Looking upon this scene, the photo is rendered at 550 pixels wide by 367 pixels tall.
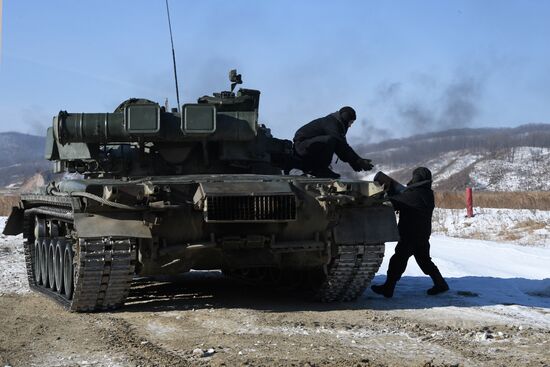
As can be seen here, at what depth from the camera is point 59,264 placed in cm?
1018

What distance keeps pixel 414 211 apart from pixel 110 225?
12.1 feet

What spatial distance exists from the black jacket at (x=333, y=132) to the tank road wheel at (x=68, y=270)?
3.11 m

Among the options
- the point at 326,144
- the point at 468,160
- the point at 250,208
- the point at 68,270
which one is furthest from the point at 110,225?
the point at 468,160

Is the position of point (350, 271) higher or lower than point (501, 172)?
lower

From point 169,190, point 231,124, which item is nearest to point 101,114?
point 231,124

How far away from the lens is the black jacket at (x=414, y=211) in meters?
10.3

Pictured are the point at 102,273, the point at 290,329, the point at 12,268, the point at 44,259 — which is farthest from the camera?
the point at 12,268

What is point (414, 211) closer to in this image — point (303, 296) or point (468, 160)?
point (303, 296)

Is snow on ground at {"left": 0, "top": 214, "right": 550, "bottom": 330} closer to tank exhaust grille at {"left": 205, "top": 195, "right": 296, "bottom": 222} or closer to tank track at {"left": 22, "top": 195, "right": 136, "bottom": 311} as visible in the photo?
tank exhaust grille at {"left": 205, "top": 195, "right": 296, "bottom": 222}

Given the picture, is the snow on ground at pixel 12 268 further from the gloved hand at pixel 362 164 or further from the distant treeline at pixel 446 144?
the distant treeline at pixel 446 144

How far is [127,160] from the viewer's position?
1037cm

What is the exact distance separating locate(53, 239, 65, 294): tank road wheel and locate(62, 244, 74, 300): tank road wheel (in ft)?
0.56

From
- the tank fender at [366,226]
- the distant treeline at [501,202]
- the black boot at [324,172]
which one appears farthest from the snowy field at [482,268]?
the distant treeline at [501,202]

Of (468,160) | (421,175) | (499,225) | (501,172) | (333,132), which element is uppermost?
→ (468,160)
